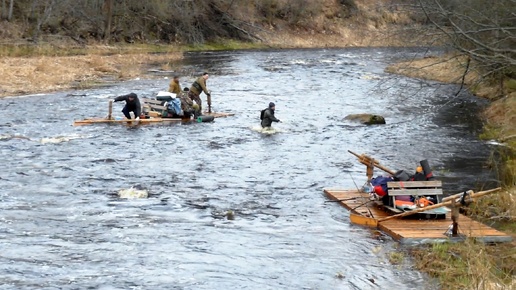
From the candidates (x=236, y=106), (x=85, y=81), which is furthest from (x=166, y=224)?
(x=85, y=81)

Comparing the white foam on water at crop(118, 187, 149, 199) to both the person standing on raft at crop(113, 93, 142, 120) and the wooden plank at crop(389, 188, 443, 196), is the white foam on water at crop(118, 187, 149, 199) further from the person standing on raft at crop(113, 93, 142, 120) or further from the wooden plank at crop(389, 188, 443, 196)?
the person standing on raft at crop(113, 93, 142, 120)

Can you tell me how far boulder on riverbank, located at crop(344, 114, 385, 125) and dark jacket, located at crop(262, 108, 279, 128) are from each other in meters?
3.77

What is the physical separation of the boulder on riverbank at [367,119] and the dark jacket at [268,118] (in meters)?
3.77

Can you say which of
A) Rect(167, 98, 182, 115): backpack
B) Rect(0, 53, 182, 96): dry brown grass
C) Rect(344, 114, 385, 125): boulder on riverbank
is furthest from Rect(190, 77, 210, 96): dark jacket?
Rect(0, 53, 182, 96): dry brown grass

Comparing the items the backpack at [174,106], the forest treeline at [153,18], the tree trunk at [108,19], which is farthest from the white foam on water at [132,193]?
the tree trunk at [108,19]

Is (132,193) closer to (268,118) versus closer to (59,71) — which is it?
(268,118)

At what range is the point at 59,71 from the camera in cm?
3444

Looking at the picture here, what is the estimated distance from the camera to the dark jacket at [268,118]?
881 inches

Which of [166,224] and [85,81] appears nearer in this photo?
[166,224]

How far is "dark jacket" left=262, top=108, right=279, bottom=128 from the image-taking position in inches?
881

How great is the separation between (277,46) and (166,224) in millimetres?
49177

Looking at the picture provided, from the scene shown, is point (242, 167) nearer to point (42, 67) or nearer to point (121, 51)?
point (42, 67)

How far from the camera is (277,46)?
61.2 m

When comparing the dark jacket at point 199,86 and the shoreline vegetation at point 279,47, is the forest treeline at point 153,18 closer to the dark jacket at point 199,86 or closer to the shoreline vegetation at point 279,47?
the shoreline vegetation at point 279,47
